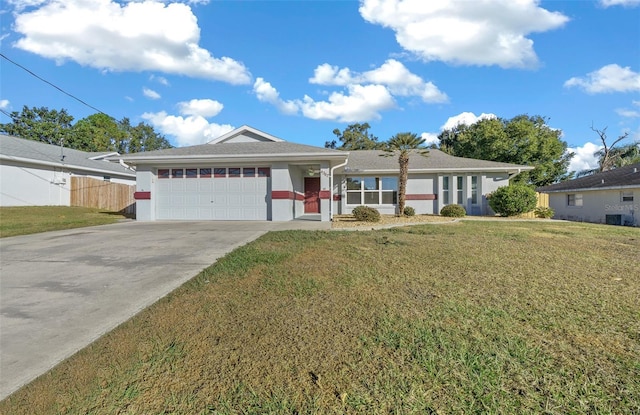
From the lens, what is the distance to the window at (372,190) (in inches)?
749

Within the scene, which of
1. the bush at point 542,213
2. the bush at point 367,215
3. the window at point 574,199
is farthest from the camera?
the window at point 574,199

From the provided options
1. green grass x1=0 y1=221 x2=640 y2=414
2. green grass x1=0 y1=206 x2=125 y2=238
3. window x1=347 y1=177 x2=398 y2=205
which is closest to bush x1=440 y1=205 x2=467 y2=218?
window x1=347 y1=177 x2=398 y2=205

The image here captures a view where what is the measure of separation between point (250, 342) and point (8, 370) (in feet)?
6.79

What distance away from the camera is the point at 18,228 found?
37.9ft

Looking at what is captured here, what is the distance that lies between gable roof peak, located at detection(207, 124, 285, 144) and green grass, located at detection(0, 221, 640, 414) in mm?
13093

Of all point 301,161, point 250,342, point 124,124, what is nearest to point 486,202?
point 301,161

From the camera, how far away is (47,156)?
2125 cm

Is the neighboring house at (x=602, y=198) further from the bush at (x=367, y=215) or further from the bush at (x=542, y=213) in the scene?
the bush at (x=367, y=215)

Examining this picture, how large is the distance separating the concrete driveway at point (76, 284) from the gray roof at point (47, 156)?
43.8 ft

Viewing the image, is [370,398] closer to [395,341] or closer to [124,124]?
[395,341]

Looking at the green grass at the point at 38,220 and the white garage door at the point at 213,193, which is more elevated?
the white garage door at the point at 213,193

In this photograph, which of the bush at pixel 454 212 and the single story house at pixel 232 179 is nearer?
the single story house at pixel 232 179

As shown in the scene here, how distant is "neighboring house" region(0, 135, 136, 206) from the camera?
18.6m

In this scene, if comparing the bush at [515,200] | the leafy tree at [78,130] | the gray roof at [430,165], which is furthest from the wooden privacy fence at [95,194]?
the bush at [515,200]
